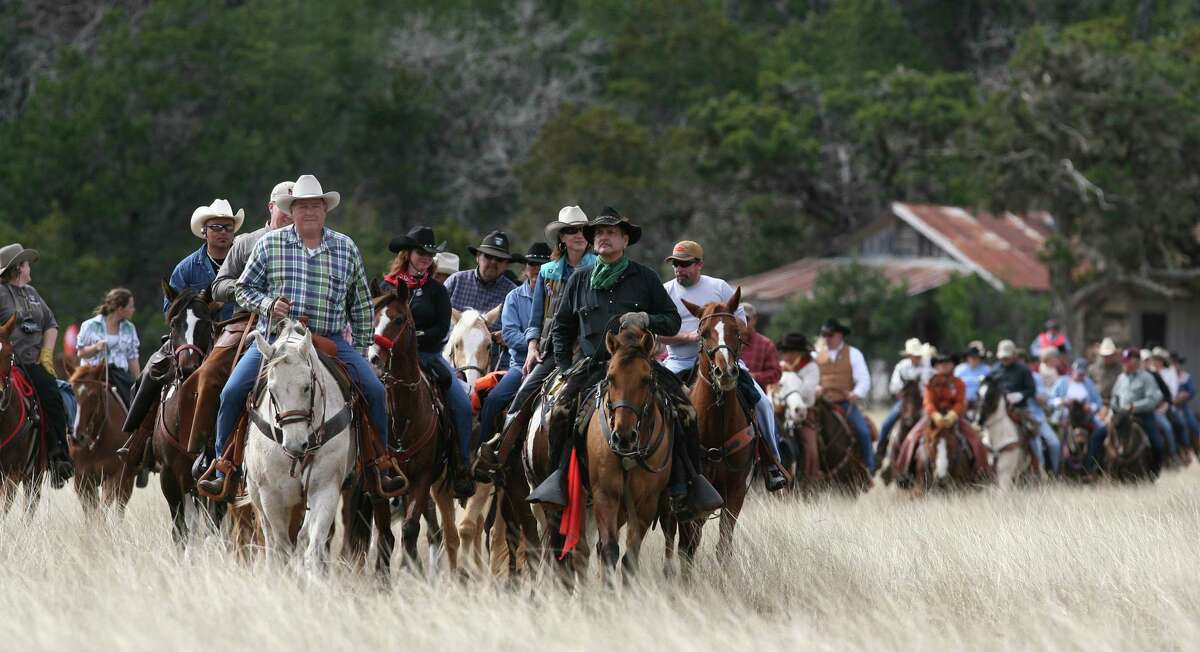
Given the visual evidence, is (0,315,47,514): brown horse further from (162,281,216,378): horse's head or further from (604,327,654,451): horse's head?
(604,327,654,451): horse's head

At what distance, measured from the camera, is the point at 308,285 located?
35.6 ft

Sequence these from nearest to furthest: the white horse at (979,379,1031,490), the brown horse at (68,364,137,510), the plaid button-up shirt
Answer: the plaid button-up shirt, the brown horse at (68,364,137,510), the white horse at (979,379,1031,490)

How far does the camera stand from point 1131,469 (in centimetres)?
2442

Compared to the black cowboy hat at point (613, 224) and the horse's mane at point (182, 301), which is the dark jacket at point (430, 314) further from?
the black cowboy hat at point (613, 224)

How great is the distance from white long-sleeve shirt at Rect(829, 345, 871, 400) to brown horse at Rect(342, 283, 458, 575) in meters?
9.07

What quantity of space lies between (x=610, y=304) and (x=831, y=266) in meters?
33.8

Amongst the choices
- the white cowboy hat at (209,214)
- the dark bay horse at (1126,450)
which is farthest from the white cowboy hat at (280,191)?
the dark bay horse at (1126,450)

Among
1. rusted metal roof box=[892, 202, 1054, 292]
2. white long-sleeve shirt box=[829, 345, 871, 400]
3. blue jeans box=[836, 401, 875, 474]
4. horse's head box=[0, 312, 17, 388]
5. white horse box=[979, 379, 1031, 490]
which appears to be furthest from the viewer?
rusted metal roof box=[892, 202, 1054, 292]

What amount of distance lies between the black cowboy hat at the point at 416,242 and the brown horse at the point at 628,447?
2.58 m

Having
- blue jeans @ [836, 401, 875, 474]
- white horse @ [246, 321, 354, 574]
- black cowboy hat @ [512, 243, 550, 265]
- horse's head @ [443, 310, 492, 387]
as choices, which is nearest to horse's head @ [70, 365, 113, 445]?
horse's head @ [443, 310, 492, 387]

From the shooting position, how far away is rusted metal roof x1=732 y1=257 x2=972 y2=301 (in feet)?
150

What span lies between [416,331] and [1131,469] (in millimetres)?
14948

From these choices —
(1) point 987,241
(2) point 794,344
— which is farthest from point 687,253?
(1) point 987,241

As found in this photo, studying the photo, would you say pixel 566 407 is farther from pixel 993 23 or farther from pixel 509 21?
pixel 993 23
